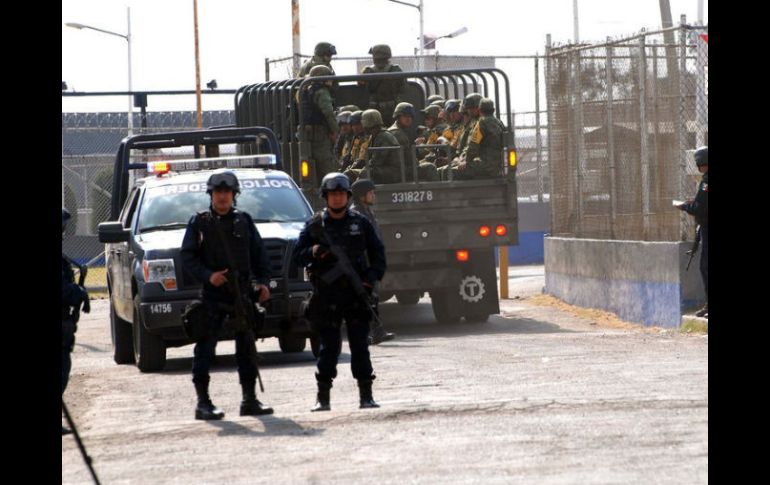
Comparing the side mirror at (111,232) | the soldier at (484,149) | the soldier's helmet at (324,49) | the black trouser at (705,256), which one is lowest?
the black trouser at (705,256)

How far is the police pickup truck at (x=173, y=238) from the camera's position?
14359mm

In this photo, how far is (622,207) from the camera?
19516 millimetres

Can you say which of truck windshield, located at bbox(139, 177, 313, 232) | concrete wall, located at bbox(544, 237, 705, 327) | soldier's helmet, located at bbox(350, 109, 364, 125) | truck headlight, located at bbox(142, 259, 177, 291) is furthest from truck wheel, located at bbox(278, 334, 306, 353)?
concrete wall, located at bbox(544, 237, 705, 327)

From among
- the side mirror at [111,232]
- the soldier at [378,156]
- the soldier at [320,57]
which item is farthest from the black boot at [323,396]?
the soldier at [320,57]

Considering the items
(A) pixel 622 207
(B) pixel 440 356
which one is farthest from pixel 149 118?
(B) pixel 440 356

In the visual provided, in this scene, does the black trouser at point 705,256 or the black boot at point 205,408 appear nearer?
the black boot at point 205,408

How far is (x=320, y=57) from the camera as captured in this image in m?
20.6

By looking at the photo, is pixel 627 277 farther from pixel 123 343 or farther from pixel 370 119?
pixel 123 343

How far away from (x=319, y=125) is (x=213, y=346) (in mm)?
8123

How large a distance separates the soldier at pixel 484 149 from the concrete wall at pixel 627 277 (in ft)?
5.99

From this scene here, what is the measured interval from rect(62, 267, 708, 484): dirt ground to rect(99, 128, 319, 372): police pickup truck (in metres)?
0.39

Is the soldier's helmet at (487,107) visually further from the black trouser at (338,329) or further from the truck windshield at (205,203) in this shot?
the black trouser at (338,329)

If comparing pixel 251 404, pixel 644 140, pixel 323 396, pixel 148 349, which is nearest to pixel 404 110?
pixel 644 140

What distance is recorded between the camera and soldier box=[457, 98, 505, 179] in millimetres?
18672
